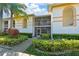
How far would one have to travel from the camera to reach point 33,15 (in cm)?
452

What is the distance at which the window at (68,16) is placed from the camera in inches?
174

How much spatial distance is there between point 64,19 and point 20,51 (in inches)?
35.6

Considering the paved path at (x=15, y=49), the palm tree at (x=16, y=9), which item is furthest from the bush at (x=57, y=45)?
the palm tree at (x=16, y=9)

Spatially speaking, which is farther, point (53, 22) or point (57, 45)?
point (53, 22)

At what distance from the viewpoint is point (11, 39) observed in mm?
4441

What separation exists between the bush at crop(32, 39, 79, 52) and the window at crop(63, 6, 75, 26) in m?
0.31

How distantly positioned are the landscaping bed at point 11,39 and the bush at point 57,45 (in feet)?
0.96

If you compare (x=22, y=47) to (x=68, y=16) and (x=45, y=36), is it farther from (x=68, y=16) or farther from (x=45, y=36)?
(x=68, y=16)

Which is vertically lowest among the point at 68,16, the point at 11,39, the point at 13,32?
the point at 11,39

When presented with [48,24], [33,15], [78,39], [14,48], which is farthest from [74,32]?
[14,48]

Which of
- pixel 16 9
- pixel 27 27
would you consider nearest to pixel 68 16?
pixel 27 27

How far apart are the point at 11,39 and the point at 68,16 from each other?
3.37 ft

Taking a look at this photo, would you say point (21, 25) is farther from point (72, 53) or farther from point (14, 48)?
point (72, 53)

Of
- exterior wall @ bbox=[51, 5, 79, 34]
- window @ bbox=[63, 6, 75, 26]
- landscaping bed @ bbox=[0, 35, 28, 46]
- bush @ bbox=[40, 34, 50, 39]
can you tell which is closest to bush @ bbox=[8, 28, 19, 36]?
landscaping bed @ bbox=[0, 35, 28, 46]
